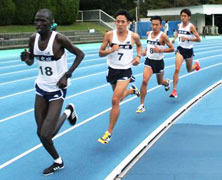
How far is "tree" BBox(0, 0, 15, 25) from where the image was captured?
3344 centimetres

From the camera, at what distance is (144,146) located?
6.41 meters

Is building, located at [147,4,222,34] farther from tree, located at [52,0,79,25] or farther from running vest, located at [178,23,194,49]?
running vest, located at [178,23,194,49]

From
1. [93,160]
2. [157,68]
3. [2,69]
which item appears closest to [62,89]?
[93,160]

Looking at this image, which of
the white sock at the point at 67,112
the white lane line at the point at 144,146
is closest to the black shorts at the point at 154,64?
the white lane line at the point at 144,146

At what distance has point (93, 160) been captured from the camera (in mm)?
5891

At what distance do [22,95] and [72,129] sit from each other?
4.07 meters

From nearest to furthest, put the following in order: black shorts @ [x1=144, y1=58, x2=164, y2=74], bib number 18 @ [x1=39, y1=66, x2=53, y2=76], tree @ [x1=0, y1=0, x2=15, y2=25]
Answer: bib number 18 @ [x1=39, y1=66, x2=53, y2=76] < black shorts @ [x1=144, y1=58, x2=164, y2=74] < tree @ [x1=0, y1=0, x2=15, y2=25]

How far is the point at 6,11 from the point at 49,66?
98.7ft

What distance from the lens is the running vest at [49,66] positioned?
17.2 ft

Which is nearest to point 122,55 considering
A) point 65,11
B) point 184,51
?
point 184,51

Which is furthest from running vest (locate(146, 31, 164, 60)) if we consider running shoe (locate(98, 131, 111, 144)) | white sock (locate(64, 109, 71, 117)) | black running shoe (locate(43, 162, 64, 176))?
black running shoe (locate(43, 162, 64, 176))

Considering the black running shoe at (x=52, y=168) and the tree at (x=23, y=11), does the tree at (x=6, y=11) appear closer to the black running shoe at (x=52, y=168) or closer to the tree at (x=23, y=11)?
the tree at (x=23, y=11)

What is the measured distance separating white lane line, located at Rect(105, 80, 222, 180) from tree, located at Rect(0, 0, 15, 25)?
26.7 m

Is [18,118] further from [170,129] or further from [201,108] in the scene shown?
[201,108]
